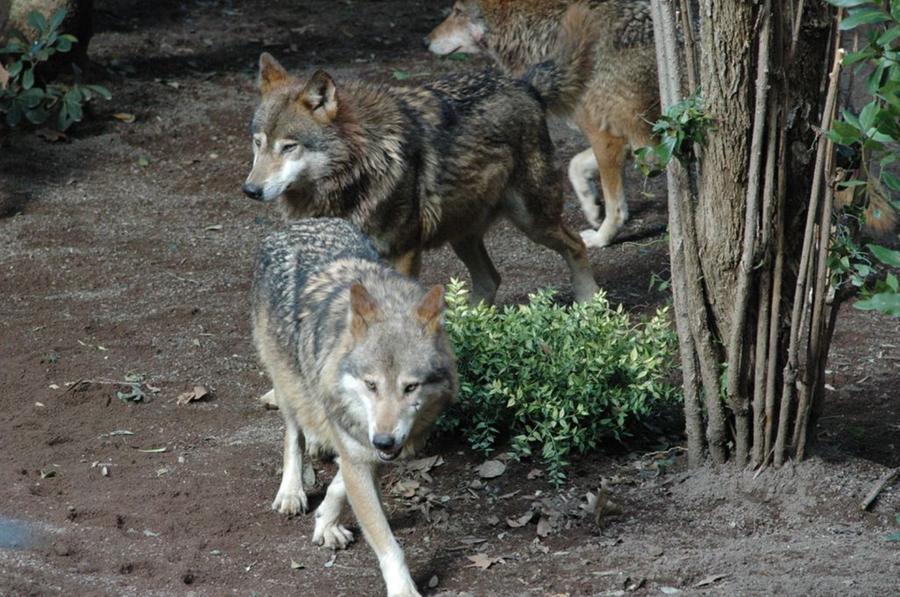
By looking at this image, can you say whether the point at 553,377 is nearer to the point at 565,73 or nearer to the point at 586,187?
the point at 565,73

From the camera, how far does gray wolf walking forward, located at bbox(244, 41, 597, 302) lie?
7324mm

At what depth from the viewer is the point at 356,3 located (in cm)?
1532

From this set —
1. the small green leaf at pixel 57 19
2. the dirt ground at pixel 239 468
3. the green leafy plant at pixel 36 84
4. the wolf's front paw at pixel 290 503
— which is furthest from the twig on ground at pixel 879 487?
the small green leaf at pixel 57 19

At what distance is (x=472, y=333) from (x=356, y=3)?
1009 cm

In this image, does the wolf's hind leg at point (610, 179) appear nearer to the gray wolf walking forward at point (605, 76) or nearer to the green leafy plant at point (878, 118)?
the gray wolf walking forward at point (605, 76)

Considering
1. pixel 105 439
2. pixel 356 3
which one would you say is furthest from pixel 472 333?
pixel 356 3

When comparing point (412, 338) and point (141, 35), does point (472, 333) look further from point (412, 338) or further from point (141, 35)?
point (141, 35)

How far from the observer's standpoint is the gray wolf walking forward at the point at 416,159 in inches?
288

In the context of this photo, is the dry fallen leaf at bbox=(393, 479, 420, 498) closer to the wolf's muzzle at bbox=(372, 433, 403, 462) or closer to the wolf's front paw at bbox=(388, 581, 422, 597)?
the wolf's front paw at bbox=(388, 581, 422, 597)

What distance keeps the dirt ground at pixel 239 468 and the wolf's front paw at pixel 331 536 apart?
1.9 inches

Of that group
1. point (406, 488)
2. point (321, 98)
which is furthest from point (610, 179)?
point (406, 488)

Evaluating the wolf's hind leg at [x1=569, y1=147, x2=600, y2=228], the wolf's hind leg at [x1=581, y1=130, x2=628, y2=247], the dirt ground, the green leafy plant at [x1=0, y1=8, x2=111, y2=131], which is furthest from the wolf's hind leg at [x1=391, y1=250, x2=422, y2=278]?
the green leafy plant at [x1=0, y1=8, x2=111, y2=131]

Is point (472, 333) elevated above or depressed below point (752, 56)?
below

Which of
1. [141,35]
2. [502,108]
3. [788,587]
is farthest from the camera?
[141,35]
